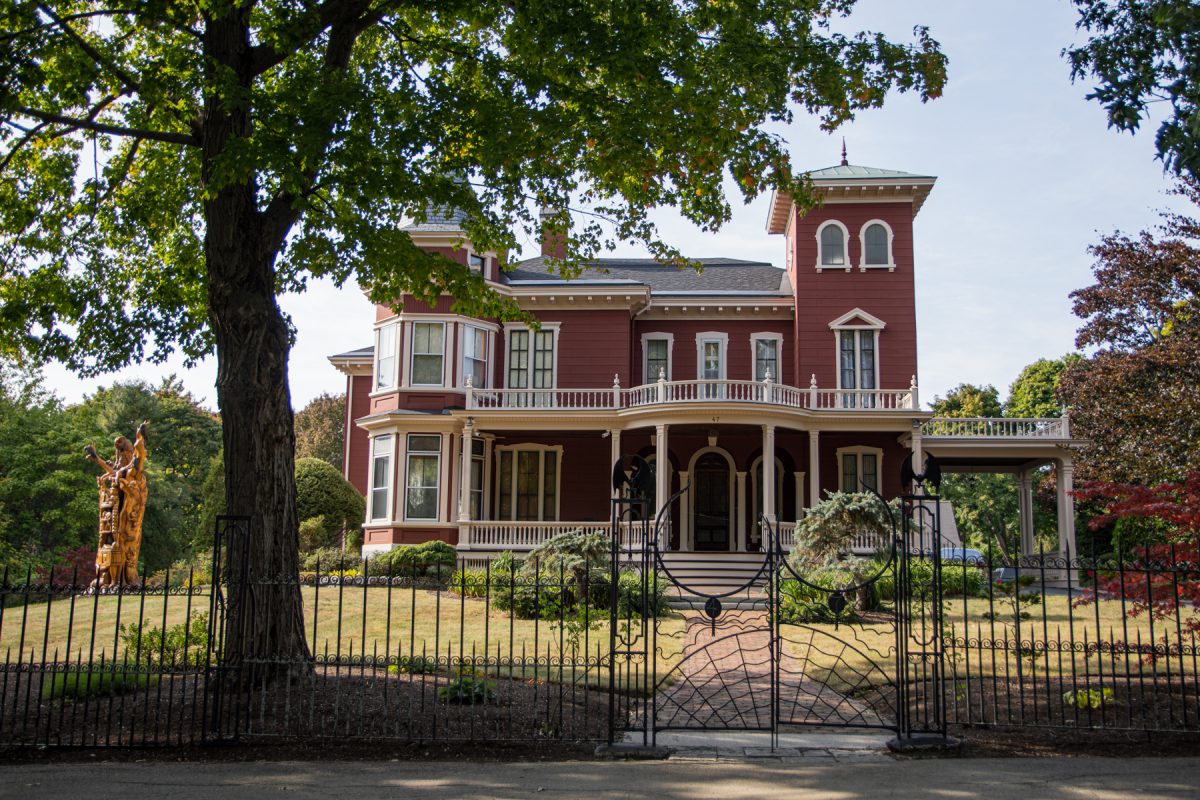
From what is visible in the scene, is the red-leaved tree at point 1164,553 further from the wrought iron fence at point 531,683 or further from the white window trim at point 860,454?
the white window trim at point 860,454

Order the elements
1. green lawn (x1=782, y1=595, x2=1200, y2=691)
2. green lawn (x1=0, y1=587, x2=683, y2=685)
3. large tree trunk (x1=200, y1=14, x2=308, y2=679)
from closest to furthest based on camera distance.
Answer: green lawn (x1=782, y1=595, x2=1200, y2=691) → large tree trunk (x1=200, y1=14, x2=308, y2=679) → green lawn (x1=0, y1=587, x2=683, y2=685)

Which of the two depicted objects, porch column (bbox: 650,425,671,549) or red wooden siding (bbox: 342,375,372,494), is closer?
porch column (bbox: 650,425,671,549)

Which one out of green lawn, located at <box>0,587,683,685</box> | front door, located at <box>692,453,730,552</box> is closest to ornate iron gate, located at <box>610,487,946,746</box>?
green lawn, located at <box>0,587,683,685</box>

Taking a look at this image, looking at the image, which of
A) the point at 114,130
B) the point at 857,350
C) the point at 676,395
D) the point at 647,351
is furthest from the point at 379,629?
the point at 857,350

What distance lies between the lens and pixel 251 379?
10336 millimetres

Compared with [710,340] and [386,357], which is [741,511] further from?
[386,357]

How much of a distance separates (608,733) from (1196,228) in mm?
24312

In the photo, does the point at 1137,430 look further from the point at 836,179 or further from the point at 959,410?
the point at 959,410

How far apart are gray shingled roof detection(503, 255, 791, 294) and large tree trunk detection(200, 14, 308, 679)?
17.8 meters

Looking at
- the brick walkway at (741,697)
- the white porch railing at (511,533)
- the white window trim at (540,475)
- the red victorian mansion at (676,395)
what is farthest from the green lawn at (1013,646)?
the white window trim at (540,475)

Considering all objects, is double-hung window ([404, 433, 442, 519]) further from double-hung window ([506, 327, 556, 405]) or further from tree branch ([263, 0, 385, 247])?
tree branch ([263, 0, 385, 247])

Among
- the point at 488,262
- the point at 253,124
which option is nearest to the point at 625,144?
the point at 253,124

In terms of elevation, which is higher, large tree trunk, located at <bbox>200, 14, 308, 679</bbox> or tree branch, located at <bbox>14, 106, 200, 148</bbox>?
tree branch, located at <bbox>14, 106, 200, 148</bbox>

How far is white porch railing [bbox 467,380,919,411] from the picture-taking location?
25.0m
